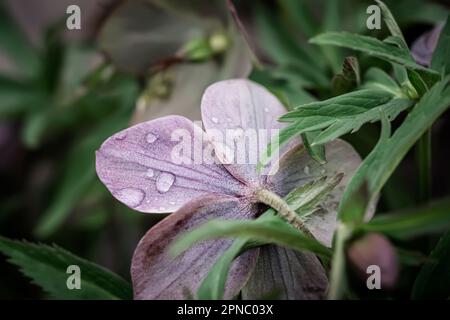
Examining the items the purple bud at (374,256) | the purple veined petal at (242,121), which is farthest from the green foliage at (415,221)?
the purple veined petal at (242,121)

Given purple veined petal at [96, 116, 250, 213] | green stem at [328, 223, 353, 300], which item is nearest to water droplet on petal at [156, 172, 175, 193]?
purple veined petal at [96, 116, 250, 213]

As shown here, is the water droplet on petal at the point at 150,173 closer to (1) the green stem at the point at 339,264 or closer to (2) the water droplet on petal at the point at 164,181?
(2) the water droplet on petal at the point at 164,181

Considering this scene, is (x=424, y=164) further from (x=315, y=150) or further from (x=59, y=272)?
(x=59, y=272)

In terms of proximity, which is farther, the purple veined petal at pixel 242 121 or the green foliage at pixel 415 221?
the purple veined petal at pixel 242 121

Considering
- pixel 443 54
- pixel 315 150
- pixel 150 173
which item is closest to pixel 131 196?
pixel 150 173

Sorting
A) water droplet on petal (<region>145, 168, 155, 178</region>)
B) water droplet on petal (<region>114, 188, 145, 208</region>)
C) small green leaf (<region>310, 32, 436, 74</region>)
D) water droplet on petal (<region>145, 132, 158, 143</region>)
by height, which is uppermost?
small green leaf (<region>310, 32, 436, 74</region>)

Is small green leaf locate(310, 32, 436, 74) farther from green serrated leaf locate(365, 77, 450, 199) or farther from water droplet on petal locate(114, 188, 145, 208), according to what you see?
water droplet on petal locate(114, 188, 145, 208)
